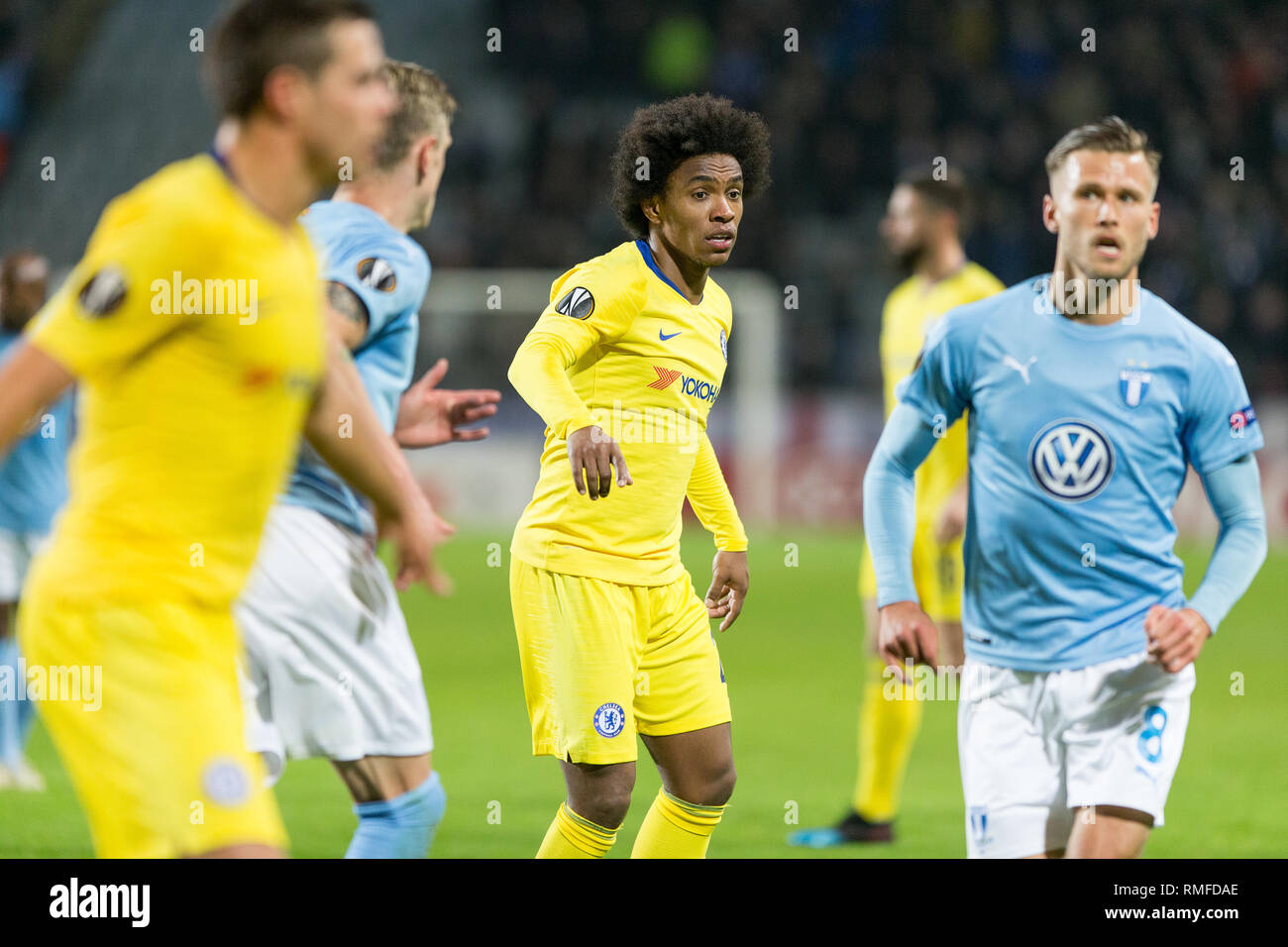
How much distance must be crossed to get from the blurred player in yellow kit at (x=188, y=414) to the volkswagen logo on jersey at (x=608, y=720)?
5.42 ft

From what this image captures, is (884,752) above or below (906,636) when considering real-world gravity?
below

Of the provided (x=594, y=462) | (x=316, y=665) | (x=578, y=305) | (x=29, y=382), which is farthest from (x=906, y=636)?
(x=29, y=382)

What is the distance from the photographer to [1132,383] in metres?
3.79

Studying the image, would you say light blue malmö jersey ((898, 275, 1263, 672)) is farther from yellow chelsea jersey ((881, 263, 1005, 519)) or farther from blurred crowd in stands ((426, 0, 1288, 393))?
blurred crowd in stands ((426, 0, 1288, 393))

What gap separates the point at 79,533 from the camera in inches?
104

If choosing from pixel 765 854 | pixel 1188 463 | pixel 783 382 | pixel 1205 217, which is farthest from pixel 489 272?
pixel 1188 463

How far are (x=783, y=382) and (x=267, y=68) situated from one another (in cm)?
1808

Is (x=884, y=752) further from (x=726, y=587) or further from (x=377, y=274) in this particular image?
(x=377, y=274)

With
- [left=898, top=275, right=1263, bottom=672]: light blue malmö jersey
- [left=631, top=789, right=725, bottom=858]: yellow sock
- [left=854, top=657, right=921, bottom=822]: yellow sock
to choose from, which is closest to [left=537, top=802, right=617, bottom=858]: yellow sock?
[left=631, top=789, right=725, bottom=858]: yellow sock

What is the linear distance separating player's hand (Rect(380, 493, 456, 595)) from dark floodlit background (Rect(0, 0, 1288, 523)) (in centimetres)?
1669

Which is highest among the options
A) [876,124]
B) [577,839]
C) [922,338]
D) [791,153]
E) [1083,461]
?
[876,124]

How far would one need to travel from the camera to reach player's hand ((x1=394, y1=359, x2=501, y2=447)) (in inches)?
159

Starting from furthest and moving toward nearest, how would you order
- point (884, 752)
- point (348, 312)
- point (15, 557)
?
point (15, 557) < point (884, 752) < point (348, 312)

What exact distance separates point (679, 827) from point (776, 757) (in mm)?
3815
